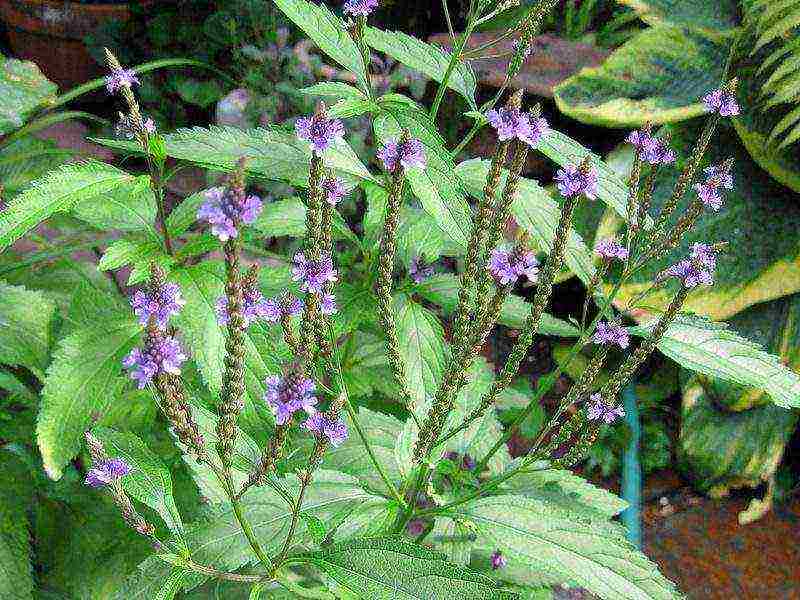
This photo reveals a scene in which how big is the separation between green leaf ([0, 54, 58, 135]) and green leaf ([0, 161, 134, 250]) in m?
0.63

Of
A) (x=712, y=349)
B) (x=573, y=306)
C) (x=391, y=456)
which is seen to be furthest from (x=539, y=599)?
(x=573, y=306)

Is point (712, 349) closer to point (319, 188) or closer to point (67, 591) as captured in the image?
point (319, 188)

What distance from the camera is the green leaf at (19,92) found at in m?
1.57

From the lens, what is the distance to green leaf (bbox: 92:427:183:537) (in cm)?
98

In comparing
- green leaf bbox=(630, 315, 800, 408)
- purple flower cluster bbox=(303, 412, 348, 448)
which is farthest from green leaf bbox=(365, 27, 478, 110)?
purple flower cluster bbox=(303, 412, 348, 448)

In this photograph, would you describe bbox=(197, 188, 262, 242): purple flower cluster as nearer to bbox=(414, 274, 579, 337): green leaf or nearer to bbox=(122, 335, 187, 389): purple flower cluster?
bbox=(122, 335, 187, 389): purple flower cluster

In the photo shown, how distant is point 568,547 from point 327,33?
2.81 feet

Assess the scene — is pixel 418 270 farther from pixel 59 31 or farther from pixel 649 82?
pixel 59 31

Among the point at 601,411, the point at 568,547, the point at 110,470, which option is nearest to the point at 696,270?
the point at 601,411

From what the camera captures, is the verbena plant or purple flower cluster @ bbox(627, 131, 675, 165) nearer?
the verbena plant

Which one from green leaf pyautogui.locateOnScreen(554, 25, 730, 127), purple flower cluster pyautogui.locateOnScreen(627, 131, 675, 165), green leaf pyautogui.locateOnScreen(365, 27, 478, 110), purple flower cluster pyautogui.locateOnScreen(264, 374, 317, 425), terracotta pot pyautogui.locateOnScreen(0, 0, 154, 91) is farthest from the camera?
terracotta pot pyautogui.locateOnScreen(0, 0, 154, 91)

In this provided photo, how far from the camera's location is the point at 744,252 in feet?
8.29

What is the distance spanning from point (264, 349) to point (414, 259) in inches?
17.8

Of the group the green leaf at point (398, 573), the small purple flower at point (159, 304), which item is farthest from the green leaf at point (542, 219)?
the small purple flower at point (159, 304)
